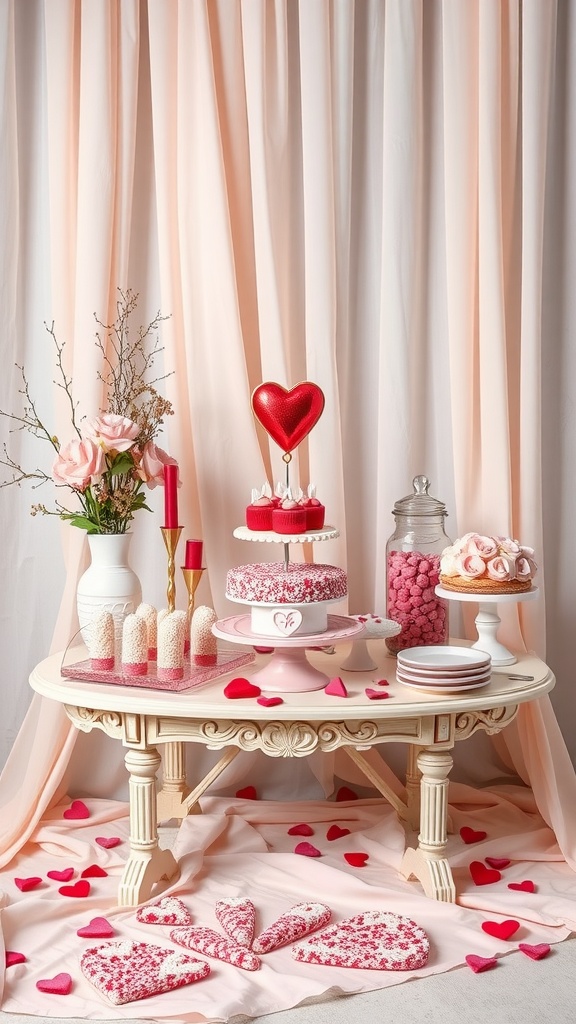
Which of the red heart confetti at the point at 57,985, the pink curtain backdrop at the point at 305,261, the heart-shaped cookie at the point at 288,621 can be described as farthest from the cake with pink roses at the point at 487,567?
the red heart confetti at the point at 57,985

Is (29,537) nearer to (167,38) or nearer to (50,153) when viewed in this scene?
(50,153)

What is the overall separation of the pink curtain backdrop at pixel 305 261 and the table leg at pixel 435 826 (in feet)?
1.38

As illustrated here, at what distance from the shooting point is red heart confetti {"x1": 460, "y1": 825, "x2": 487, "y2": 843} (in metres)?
2.68

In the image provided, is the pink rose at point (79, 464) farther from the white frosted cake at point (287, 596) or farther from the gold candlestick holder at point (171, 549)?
the white frosted cake at point (287, 596)

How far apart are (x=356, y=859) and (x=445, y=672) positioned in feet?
1.88

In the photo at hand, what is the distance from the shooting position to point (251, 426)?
110 inches

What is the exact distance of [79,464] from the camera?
98.5 inches

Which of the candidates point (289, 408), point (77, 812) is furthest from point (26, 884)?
point (289, 408)

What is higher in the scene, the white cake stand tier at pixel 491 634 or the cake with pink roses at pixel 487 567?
the cake with pink roses at pixel 487 567

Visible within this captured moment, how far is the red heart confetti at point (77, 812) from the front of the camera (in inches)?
112

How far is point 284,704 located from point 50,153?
5.06 ft

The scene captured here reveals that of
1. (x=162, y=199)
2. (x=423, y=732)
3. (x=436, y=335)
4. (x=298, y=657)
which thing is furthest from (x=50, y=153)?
(x=423, y=732)

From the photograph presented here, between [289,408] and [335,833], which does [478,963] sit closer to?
[335,833]

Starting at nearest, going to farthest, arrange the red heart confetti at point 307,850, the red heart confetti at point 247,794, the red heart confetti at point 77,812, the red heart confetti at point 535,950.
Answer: the red heart confetti at point 535,950 < the red heart confetti at point 307,850 < the red heart confetti at point 77,812 < the red heart confetti at point 247,794
